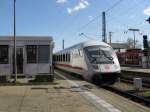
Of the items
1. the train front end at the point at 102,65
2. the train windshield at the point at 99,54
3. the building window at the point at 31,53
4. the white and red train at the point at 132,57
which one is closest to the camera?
the train front end at the point at 102,65

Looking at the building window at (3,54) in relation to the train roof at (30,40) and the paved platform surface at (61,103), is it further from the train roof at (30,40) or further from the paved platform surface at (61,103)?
the paved platform surface at (61,103)

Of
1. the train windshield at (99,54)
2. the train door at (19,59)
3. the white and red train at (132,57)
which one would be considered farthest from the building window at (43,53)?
the white and red train at (132,57)

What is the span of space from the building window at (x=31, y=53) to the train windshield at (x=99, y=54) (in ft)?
12.2

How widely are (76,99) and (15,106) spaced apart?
2.94 meters

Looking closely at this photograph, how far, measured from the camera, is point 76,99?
1395 centimetres

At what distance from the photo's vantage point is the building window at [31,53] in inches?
974

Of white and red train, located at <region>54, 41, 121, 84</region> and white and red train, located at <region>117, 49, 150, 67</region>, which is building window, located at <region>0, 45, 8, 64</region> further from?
white and red train, located at <region>117, 49, 150, 67</region>

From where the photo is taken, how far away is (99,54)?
2381 cm

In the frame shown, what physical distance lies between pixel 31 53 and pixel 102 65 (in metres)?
5.31

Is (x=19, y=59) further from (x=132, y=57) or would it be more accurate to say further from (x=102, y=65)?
(x=132, y=57)

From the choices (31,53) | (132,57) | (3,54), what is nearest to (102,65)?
(31,53)

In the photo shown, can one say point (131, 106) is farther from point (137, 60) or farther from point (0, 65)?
point (137, 60)

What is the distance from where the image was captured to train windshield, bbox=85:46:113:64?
23378mm

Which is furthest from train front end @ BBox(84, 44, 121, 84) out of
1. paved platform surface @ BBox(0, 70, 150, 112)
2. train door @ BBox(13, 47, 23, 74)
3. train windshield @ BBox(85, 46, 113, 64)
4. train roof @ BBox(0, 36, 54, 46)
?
paved platform surface @ BBox(0, 70, 150, 112)
